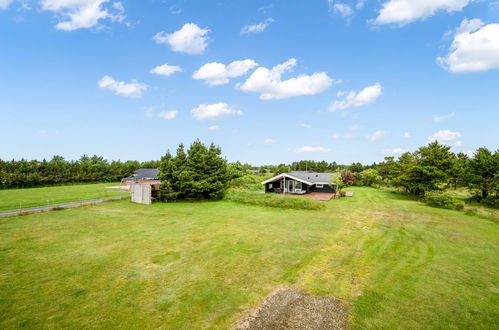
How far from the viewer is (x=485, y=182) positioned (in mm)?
25469

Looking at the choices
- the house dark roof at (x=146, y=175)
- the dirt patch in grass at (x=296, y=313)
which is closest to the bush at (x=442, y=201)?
the dirt patch in grass at (x=296, y=313)

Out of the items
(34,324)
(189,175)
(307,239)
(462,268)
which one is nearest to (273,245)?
(307,239)

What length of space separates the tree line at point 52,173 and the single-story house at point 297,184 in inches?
1506

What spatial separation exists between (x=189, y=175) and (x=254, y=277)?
17.7 m

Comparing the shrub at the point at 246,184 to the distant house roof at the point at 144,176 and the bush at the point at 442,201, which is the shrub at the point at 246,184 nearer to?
the distant house roof at the point at 144,176

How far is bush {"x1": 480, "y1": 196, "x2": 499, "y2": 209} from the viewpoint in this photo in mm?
24752

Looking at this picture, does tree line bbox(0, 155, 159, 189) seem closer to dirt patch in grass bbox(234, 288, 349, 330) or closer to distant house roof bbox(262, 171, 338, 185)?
distant house roof bbox(262, 171, 338, 185)

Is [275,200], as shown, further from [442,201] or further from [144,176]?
[144,176]

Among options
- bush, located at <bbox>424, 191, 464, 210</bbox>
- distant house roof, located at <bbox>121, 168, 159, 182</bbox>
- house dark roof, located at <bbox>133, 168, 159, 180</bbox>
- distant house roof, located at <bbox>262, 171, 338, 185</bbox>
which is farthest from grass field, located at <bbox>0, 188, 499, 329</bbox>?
distant house roof, located at <bbox>121, 168, 159, 182</bbox>

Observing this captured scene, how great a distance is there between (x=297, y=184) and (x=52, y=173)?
4330cm

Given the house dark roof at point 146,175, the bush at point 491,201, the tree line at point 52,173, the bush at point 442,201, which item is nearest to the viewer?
the bush at point 442,201

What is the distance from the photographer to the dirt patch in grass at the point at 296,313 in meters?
5.58

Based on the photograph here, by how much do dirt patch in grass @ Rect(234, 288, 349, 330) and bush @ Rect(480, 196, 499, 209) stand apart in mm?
28757

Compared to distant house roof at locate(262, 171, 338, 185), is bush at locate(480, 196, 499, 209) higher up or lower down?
lower down
